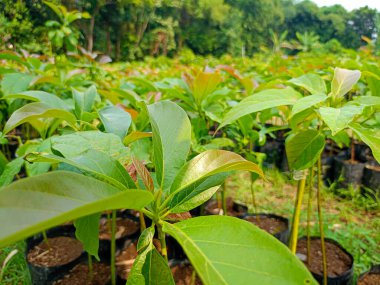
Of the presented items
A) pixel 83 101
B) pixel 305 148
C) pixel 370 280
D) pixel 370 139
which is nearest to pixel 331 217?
pixel 370 280

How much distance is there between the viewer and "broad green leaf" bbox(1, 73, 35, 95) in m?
1.35

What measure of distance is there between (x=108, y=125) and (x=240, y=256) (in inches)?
18.4

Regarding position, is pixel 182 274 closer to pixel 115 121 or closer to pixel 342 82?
pixel 115 121

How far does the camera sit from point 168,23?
22.4m

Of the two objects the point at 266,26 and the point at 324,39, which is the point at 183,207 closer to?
the point at 266,26

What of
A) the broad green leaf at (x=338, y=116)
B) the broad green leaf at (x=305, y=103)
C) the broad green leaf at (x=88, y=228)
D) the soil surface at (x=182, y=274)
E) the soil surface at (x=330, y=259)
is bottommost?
the soil surface at (x=330, y=259)

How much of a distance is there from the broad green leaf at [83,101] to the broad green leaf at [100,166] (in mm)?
384

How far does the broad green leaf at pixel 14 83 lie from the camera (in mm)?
1347

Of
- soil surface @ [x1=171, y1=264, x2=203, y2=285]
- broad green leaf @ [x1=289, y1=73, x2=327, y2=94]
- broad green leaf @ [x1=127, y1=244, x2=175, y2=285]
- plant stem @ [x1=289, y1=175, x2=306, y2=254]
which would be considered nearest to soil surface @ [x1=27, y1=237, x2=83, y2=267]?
soil surface @ [x1=171, y1=264, x2=203, y2=285]

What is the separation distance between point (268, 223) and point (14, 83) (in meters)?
1.31

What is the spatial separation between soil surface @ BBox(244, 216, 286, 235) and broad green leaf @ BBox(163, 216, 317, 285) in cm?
124

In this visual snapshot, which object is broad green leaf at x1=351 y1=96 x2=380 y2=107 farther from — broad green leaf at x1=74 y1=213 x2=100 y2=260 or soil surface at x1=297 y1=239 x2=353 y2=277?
soil surface at x1=297 y1=239 x2=353 y2=277

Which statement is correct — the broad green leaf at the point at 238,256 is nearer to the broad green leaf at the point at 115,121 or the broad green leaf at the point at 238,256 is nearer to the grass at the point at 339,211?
the broad green leaf at the point at 115,121

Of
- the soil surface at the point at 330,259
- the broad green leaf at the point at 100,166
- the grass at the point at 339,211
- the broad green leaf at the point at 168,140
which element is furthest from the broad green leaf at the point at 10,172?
the grass at the point at 339,211
